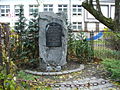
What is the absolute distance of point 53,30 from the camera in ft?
24.7

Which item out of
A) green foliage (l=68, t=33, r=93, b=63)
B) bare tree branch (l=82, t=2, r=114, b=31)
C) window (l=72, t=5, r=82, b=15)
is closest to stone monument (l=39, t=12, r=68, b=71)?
green foliage (l=68, t=33, r=93, b=63)

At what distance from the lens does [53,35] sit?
755 centimetres

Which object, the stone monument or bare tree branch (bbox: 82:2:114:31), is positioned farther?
bare tree branch (bbox: 82:2:114:31)

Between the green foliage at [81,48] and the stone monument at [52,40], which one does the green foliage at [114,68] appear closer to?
the stone monument at [52,40]

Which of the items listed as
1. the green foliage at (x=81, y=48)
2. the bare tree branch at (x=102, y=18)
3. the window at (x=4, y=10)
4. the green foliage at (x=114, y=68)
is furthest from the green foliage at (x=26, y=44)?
the window at (x=4, y=10)

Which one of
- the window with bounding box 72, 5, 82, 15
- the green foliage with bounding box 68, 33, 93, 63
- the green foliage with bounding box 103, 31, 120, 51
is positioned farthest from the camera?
the window with bounding box 72, 5, 82, 15

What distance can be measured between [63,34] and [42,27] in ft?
2.86

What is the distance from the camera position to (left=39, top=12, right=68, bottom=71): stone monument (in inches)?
295

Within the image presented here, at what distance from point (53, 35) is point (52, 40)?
0.66ft

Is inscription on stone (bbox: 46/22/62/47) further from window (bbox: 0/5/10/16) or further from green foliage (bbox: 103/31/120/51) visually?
window (bbox: 0/5/10/16)

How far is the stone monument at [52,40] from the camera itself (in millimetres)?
Result: 7480

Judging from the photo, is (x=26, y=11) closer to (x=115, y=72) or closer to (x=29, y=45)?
(x=29, y=45)

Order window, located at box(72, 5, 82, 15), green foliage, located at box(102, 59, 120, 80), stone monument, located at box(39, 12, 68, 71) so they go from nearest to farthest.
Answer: green foliage, located at box(102, 59, 120, 80)
stone monument, located at box(39, 12, 68, 71)
window, located at box(72, 5, 82, 15)

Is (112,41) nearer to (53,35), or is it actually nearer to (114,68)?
(53,35)
